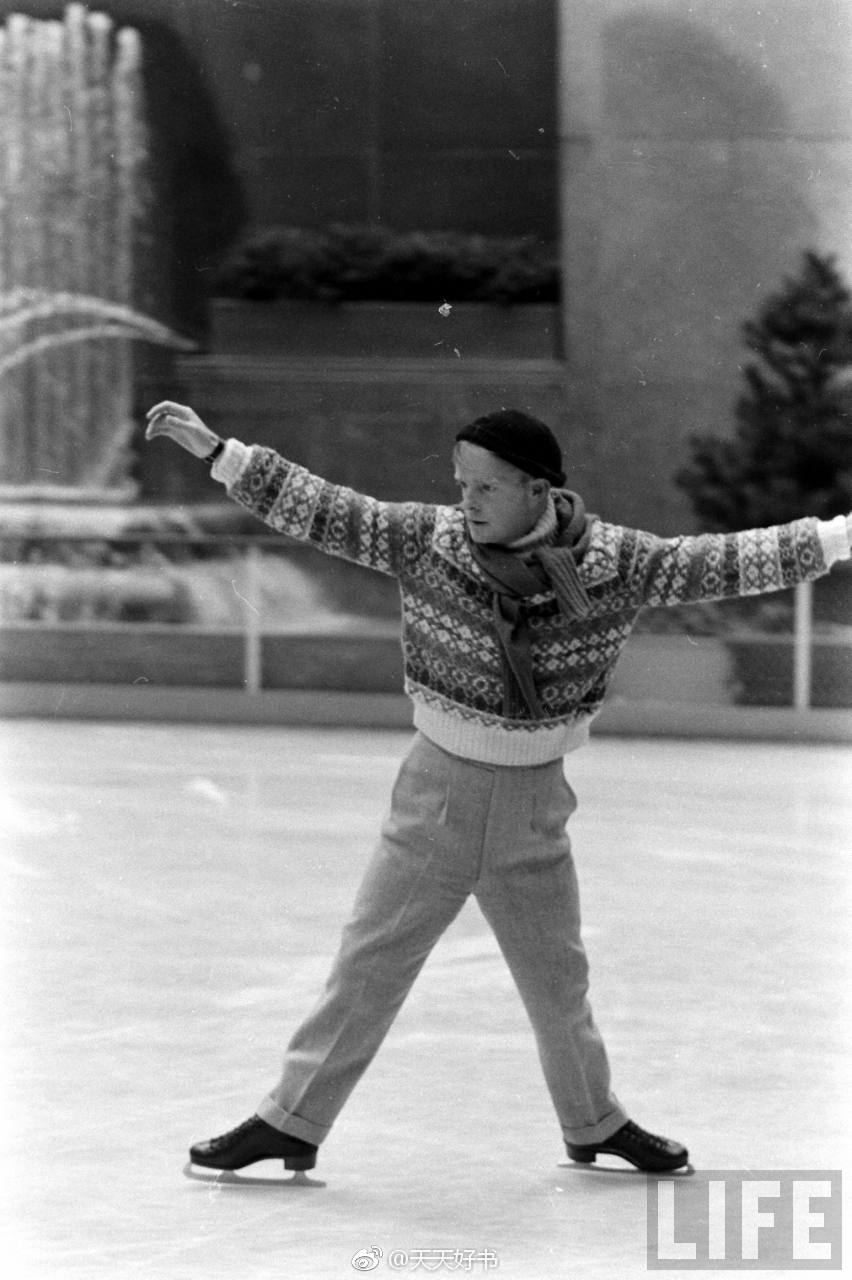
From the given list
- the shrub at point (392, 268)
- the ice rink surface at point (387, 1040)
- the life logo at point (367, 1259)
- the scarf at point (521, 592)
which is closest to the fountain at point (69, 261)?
the shrub at point (392, 268)

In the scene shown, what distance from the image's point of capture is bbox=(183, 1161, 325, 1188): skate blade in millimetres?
4061

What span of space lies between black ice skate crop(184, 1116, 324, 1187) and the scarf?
2.80 ft

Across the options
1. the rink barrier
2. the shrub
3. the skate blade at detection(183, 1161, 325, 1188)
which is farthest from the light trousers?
the shrub

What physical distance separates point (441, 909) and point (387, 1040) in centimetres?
136

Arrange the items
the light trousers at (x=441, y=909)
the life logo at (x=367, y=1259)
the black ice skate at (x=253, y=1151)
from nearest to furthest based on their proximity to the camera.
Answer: the life logo at (x=367, y=1259) < the light trousers at (x=441, y=909) < the black ice skate at (x=253, y=1151)

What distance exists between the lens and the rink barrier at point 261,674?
11359mm

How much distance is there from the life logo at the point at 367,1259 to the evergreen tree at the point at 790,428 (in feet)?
30.9

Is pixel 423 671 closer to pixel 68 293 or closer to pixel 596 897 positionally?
pixel 596 897

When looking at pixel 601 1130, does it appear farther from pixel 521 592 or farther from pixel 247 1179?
pixel 521 592

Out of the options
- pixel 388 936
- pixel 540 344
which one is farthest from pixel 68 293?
pixel 388 936

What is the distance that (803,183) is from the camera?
13.5 m

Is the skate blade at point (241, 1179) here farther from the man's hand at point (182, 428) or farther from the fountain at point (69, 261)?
A: the fountain at point (69, 261)

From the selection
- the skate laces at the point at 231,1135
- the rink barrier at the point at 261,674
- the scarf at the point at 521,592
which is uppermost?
the scarf at the point at 521,592

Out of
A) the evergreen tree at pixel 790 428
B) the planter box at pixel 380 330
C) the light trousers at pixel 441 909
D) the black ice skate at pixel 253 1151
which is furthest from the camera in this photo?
the planter box at pixel 380 330
